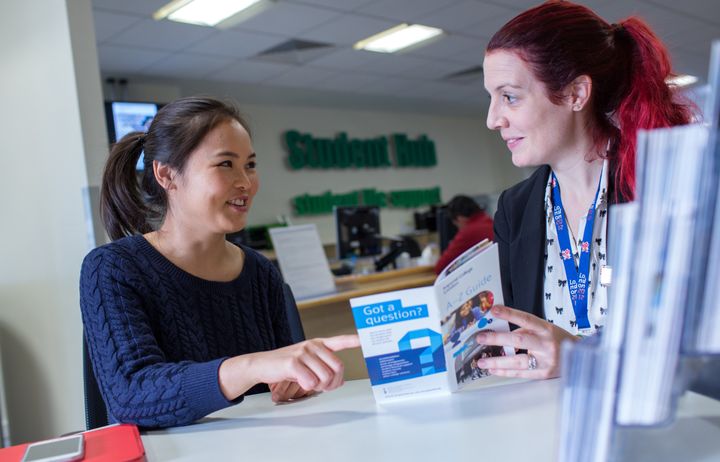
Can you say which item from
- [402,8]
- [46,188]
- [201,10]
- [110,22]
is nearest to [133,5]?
[110,22]

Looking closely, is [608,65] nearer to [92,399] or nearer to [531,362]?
[531,362]

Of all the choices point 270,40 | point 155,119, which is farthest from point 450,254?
point 155,119

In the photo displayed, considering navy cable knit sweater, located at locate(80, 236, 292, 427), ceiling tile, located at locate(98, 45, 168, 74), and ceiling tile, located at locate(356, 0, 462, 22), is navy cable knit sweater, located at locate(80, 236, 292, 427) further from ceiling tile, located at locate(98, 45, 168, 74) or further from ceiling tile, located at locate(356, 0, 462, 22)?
→ ceiling tile, located at locate(98, 45, 168, 74)

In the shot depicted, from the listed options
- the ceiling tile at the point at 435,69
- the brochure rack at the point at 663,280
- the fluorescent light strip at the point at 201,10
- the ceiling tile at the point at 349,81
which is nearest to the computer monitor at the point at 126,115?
the fluorescent light strip at the point at 201,10

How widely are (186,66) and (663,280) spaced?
6393 mm

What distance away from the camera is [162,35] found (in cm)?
529

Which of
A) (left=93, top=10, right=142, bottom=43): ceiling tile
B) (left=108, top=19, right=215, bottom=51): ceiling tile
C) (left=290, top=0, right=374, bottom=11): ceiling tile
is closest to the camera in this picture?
(left=93, top=10, right=142, bottom=43): ceiling tile

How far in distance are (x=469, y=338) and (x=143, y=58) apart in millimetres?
5543

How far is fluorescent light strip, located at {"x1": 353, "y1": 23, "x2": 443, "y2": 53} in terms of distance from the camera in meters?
5.90

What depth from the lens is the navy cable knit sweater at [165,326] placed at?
1.17 meters

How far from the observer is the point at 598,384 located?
1.56 ft

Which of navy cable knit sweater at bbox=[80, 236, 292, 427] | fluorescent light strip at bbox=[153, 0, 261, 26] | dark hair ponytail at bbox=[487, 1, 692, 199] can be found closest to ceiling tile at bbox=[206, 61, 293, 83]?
fluorescent light strip at bbox=[153, 0, 261, 26]

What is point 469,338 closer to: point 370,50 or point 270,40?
point 270,40

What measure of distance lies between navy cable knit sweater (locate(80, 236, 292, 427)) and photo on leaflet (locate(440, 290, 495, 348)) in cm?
43
